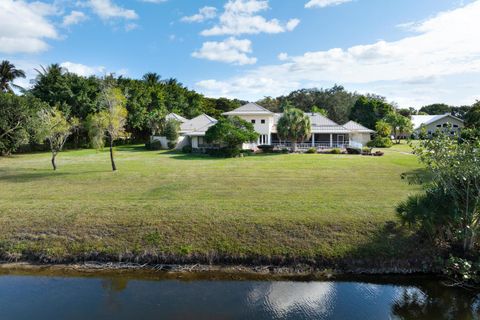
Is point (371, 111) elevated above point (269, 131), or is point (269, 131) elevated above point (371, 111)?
→ point (371, 111)

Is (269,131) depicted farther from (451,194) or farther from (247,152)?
(451,194)

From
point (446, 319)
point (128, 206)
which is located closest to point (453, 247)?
point (446, 319)

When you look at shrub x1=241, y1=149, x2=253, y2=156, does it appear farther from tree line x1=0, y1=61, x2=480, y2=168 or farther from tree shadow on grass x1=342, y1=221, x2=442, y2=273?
tree shadow on grass x1=342, y1=221, x2=442, y2=273

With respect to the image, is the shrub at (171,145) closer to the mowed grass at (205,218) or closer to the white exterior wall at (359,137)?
the mowed grass at (205,218)

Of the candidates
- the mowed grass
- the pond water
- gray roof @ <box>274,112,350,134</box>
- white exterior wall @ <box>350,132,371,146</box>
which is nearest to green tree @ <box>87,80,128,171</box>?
the mowed grass

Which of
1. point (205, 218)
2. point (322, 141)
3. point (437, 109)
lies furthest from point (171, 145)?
point (437, 109)
